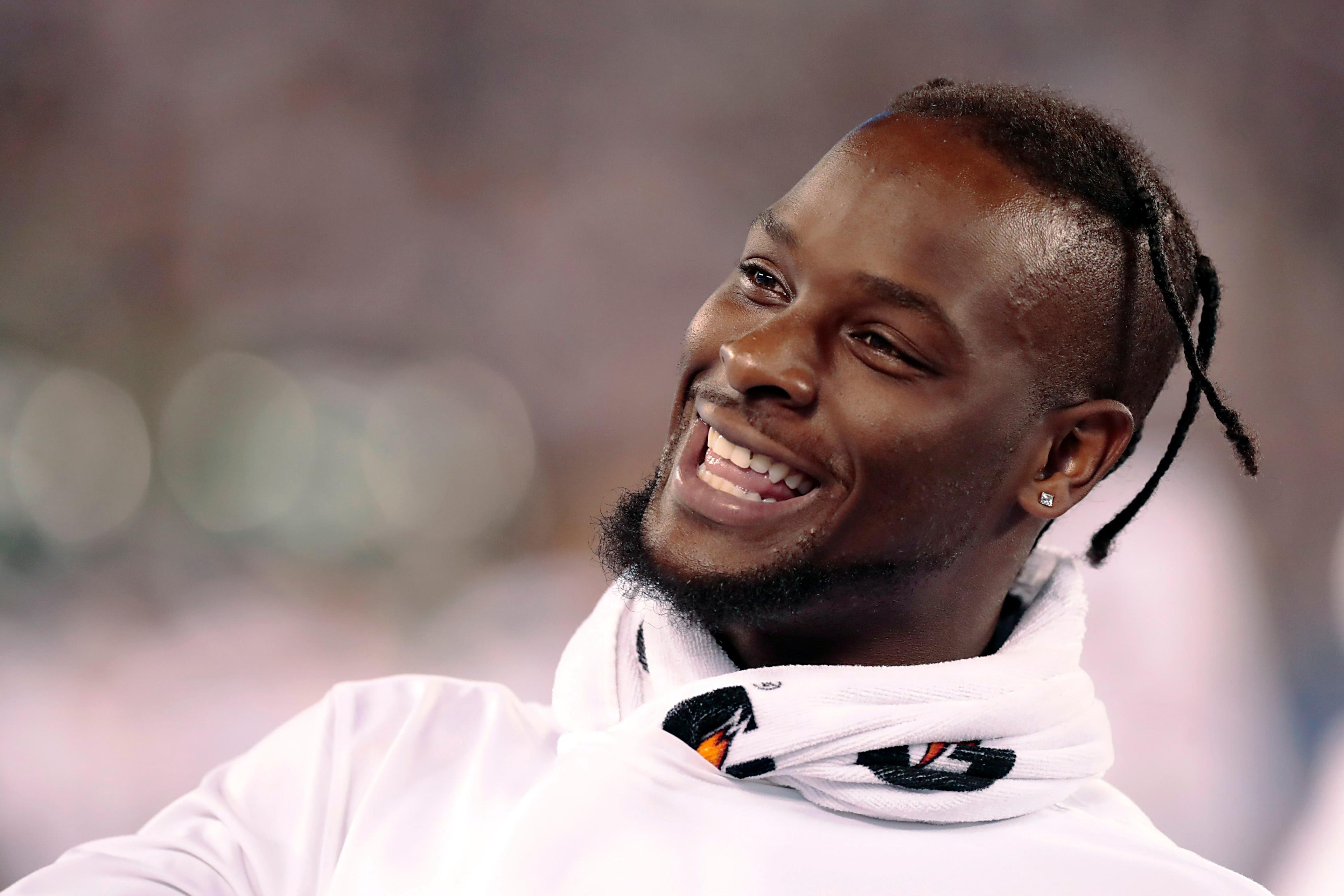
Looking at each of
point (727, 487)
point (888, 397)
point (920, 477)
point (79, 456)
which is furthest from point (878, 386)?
point (79, 456)

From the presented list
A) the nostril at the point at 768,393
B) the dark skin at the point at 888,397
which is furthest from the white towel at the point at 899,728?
the nostril at the point at 768,393

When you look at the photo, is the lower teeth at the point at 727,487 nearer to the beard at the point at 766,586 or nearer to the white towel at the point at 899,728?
the beard at the point at 766,586

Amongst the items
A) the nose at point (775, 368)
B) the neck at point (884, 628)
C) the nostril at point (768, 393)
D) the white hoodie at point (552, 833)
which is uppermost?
the nose at point (775, 368)

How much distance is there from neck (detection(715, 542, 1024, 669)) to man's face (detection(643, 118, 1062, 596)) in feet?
0.17

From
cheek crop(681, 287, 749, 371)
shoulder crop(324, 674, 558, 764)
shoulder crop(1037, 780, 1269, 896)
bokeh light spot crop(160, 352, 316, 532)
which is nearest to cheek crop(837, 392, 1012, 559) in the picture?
cheek crop(681, 287, 749, 371)

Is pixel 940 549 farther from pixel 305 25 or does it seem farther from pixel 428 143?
pixel 305 25

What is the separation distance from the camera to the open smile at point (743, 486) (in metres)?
1.39

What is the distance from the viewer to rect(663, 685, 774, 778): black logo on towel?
1.33m

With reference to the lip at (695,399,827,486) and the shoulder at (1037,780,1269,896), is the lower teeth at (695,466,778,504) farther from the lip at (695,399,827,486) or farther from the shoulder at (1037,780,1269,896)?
the shoulder at (1037,780,1269,896)

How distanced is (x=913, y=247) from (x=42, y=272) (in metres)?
2.99

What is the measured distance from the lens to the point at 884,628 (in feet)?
4.91

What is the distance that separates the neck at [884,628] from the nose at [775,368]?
10.5 inches

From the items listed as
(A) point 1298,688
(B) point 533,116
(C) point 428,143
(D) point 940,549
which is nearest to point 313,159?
(C) point 428,143

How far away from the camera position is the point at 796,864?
1320 mm
